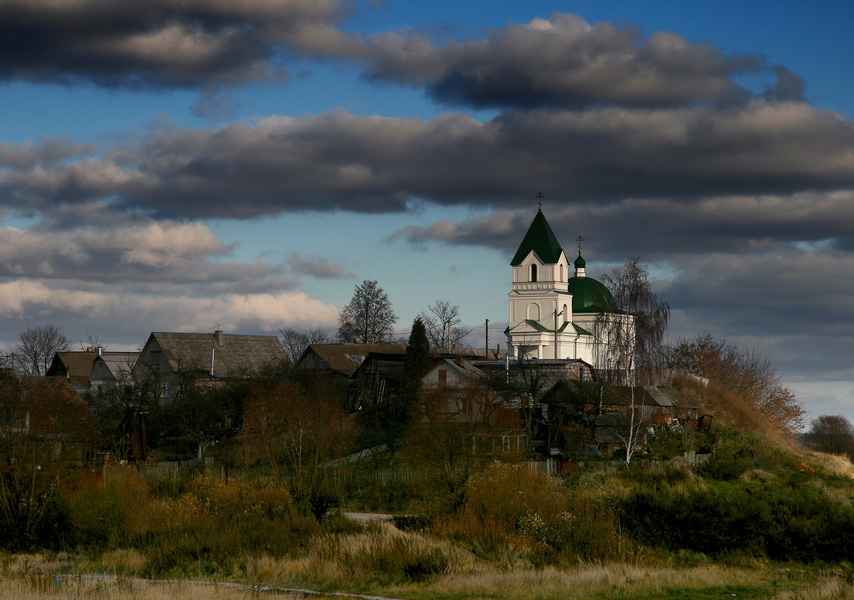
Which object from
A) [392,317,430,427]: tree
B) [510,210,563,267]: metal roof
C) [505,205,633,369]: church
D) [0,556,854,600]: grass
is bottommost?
[0,556,854,600]: grass

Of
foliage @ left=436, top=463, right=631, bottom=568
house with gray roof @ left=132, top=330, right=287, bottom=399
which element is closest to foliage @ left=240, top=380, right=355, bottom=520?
foliage @ left=436, top=463, right=631, bottom=568

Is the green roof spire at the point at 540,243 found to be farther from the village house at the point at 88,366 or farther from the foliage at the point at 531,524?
the foliage at the point at 531,524

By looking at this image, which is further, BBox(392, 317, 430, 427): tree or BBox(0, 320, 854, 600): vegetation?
BBox(392, 317, 430, 427): tree

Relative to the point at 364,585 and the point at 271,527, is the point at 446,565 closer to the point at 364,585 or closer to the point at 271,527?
the point at 364,585

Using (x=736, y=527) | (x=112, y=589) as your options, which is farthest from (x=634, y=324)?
(x=112, y=589)

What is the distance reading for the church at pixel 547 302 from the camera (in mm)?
97062

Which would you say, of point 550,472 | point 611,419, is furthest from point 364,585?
point 611,419

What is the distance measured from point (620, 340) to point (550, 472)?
1616 cm

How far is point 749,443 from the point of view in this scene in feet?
159

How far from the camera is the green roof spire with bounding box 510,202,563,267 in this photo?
9956 cm

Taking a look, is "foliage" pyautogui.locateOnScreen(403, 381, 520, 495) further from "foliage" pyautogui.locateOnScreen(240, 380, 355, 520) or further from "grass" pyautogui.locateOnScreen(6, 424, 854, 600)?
"foliage" pyautogui.locateOnScreen(240, 380, 355, 520)

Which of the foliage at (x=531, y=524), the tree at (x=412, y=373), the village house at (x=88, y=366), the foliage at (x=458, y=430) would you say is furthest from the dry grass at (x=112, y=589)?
the village house at (x=88, y=366)

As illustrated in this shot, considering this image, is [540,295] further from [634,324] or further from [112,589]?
[112,589]

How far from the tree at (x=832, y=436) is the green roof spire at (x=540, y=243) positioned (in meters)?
28.5
